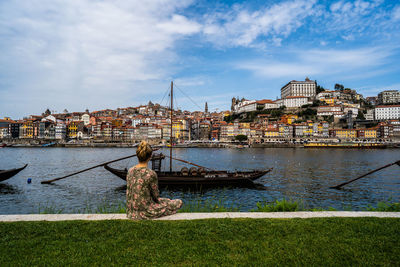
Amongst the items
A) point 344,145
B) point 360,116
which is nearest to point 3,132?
point 344,145

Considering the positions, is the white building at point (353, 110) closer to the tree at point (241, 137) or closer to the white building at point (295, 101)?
the white building at point (295, 101)

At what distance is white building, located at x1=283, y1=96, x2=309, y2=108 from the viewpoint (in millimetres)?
139350

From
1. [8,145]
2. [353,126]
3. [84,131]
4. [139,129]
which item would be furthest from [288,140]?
[8,145]

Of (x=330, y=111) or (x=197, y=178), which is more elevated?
(x=330, y=111)

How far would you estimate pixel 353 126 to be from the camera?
123 meters

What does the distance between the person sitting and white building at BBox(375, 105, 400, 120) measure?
5749 inches

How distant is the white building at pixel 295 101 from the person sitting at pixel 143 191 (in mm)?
143455

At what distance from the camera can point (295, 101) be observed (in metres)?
141

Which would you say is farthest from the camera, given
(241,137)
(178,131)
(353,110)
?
(353,110)

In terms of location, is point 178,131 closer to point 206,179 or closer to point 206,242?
point 206,179

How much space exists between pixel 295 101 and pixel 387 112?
39601 millimetres

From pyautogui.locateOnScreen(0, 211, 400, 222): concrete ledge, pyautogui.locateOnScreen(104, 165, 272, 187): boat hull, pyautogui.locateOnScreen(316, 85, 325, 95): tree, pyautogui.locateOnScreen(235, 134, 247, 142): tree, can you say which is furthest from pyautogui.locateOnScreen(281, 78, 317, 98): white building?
pyautogui.locateOnScreen(0, 211, 400, 222): concrete ledge

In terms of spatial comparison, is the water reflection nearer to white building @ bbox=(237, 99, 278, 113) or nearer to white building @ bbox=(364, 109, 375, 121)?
white building @ bbox=(237, 99, 278, 113)

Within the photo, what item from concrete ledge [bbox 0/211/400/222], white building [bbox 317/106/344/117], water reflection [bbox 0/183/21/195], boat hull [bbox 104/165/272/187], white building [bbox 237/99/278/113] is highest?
white building [bbox 237/99/278/113]
